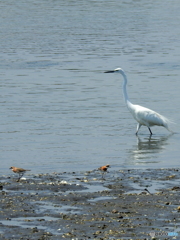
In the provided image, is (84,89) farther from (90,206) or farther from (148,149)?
(90,206)

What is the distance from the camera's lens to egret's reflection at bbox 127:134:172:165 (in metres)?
13.7

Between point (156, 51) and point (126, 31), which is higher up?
point (126, 31)

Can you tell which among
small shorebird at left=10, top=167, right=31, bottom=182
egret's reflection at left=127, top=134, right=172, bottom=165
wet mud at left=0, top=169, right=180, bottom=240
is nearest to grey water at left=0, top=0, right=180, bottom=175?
egret's reflection at left=127, top=134, right=172, bottom=165

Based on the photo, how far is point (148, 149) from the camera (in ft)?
49.9

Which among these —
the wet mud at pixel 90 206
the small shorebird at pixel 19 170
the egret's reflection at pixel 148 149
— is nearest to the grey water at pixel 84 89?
the egret's reflection at pixel 148 149

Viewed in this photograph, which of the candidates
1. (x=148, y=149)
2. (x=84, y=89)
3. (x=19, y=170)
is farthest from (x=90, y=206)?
(x=84, y=89)

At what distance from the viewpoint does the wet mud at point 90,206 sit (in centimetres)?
788

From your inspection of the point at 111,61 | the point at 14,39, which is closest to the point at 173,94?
the point at 111,61

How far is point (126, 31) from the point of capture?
137 ft

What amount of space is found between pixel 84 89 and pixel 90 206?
14595 mm

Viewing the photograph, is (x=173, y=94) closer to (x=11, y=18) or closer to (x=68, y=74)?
(x=68, y=74)

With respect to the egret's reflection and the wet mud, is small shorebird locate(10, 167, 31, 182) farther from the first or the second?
the egret's reflection

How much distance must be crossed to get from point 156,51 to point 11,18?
17.8m

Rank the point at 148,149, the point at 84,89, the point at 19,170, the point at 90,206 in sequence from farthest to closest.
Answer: the point at 84,89 → the point at 148,149 → the point at 19,170 → the point at 90,206
